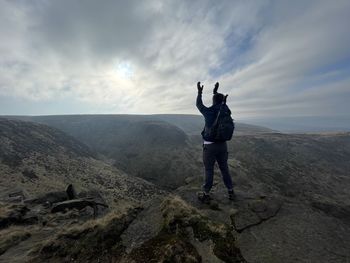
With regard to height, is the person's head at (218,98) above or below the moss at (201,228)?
above

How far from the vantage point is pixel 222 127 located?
28.1ft

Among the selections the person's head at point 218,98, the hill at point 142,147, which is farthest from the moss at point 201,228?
the hill at point 142,147

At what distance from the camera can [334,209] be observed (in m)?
35.0

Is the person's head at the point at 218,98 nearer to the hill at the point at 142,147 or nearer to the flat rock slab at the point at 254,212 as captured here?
the flat rock slab at the point at 254,212

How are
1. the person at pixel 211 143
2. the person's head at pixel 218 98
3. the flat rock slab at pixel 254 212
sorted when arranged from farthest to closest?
the person's head at pixel 218 98
the person at pixel 211 143
the flat rock slab at pixel 254 212

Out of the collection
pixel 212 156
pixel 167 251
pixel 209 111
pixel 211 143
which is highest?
pixel 209 111

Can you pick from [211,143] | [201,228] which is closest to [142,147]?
[211,143]

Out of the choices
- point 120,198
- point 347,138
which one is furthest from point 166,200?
point 347,138

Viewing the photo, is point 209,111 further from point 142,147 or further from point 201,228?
point 142,147

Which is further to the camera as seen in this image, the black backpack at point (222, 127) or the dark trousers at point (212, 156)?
the dark trousers at point (212, 156)

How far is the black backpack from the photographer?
8.55m

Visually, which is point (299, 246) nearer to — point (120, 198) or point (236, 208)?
point (236, 208)

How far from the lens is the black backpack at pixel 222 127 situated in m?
8.55

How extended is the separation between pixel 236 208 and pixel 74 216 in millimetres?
7613
